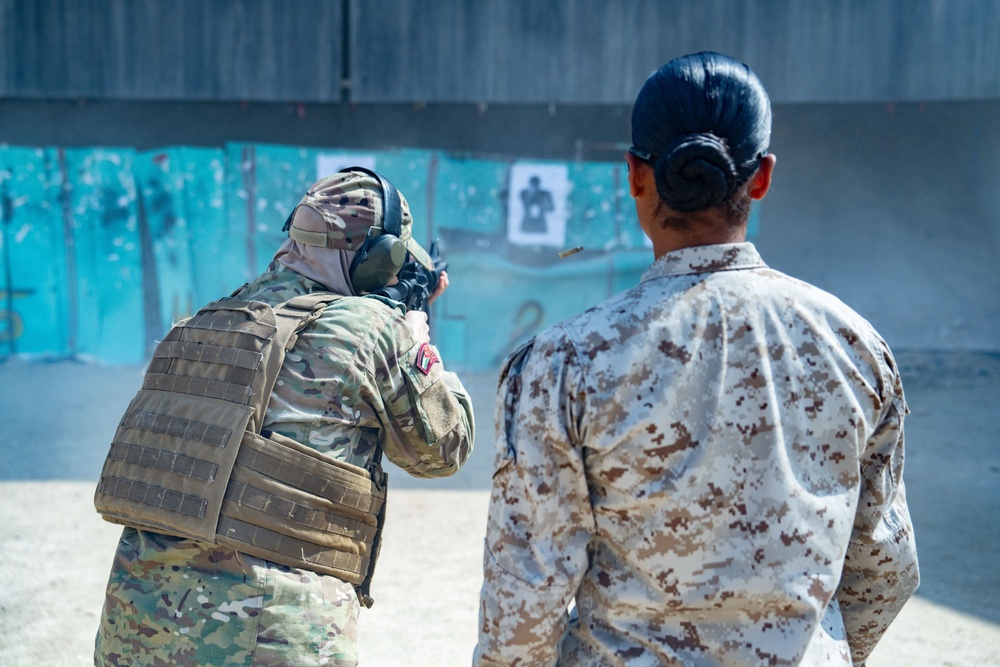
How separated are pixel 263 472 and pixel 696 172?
3.52ft

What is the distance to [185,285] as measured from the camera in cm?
932

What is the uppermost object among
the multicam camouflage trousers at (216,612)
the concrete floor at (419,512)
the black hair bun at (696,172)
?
the black hair bun at (696,172)

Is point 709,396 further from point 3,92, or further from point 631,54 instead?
point 3,92

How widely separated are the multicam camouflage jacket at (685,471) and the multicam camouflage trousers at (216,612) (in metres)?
0.59

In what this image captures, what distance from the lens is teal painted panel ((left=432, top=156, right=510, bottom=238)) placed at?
9.21 meters

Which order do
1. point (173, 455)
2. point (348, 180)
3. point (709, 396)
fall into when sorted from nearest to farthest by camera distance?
point (709, 396) < point (173, 455) < point (348, 180)

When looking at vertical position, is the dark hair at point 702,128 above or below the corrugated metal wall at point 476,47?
below

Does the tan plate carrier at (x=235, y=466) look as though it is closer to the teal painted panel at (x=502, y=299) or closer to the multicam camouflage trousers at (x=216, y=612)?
the multicam camouflage trousers at (x=216, y=612)

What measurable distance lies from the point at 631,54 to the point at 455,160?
2.17m

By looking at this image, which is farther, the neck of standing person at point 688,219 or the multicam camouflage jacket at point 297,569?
the multicam camouflage jacket at point 297,569

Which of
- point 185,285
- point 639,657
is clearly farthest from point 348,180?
point 185,285

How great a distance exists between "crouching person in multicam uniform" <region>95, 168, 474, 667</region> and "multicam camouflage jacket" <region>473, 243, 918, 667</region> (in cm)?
61

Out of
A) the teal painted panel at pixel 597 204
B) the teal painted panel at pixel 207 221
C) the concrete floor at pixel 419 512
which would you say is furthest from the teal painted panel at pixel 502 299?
the teal painted panel at pixel 207 221

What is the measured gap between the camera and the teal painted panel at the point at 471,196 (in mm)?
9211
